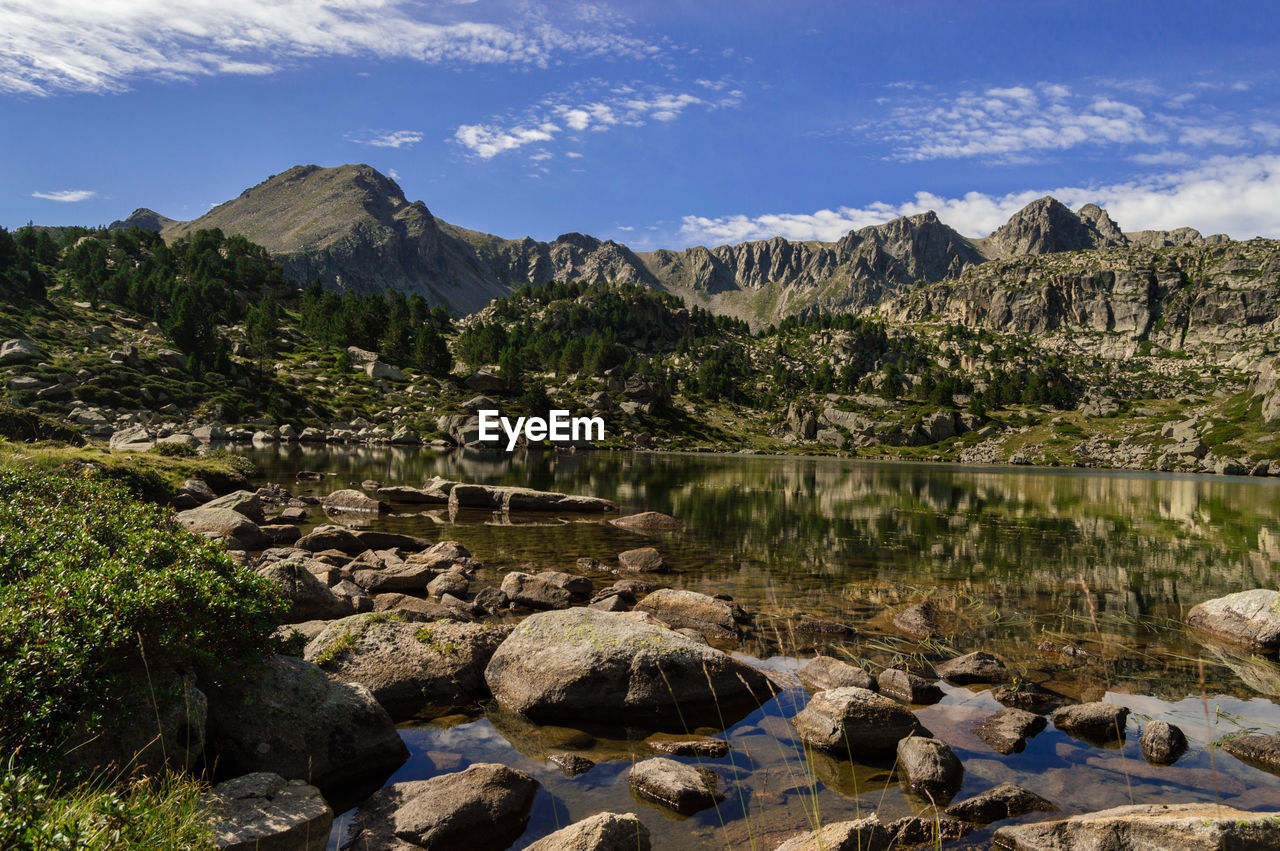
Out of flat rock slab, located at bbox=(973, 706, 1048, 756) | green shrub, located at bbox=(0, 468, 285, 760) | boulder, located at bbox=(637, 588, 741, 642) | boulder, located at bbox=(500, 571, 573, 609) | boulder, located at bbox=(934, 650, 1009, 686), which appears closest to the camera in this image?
green shrub, located at bbox=(0, 468, 285, 760)

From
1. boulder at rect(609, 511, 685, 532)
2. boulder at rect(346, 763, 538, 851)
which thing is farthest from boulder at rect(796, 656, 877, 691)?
boulder at rect(609, 511, 685, 532)

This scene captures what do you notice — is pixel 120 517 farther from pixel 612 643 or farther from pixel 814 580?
pixel 814 580

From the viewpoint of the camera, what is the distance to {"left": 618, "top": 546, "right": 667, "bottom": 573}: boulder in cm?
2834

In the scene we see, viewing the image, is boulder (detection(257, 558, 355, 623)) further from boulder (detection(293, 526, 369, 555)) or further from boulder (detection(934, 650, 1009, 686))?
boulder (detection(934, 650, 1009, 686))

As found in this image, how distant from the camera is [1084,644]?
758 inches

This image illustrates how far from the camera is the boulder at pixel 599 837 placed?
26.1 ft

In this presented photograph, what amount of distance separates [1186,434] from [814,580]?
719 feet

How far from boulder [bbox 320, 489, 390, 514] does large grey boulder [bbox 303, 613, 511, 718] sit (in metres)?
30.2

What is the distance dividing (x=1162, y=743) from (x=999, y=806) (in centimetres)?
482

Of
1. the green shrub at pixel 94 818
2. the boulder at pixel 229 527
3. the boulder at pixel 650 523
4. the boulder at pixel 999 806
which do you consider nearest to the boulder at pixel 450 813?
the green shrub at pixel 94 818

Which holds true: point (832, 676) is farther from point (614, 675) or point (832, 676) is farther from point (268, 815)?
point (268, 815)

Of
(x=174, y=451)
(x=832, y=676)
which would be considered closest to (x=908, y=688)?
(x=832, y=676)

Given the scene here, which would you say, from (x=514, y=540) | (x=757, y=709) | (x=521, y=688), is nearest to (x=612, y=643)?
(x=521, y=688)

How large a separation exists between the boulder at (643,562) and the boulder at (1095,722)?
17.0 meters
